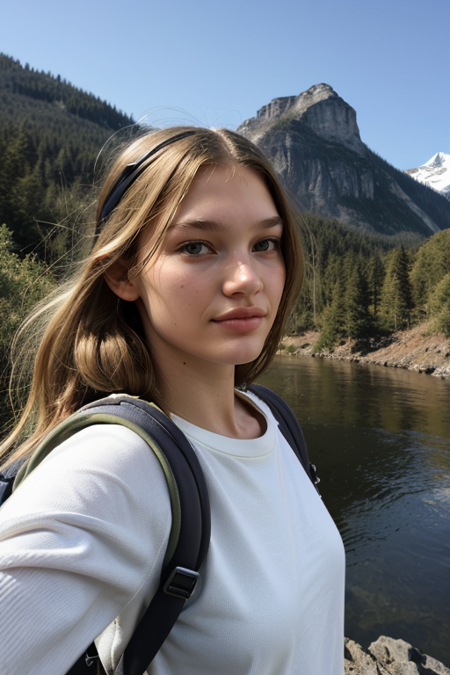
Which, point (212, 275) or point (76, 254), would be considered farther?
point (76, 254)

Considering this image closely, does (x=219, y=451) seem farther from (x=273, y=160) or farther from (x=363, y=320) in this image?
(x=363, y=320)

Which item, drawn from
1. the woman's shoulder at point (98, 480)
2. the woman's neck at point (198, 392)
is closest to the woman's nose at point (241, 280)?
the woman's neck at point (198, 392)

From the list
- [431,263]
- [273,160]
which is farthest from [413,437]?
[431,263]

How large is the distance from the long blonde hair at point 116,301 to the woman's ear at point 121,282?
0.08ft

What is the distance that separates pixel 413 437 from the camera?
16.2 metres

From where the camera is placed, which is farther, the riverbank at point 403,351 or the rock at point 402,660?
the riverbank at point 403,351

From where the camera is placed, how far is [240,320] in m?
1.02

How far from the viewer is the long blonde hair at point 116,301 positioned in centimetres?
105

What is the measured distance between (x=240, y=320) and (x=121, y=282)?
12.7 inches

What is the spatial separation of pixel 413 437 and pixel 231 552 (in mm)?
16916

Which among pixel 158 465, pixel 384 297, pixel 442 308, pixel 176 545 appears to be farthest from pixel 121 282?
pixel 384 297

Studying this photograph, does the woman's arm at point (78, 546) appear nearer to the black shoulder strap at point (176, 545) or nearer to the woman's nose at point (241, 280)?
the black shoulder strap at point (176, 545)

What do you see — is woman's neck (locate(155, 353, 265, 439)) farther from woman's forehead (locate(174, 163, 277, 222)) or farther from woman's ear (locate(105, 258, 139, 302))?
woman's forehead (locate(174, 163, 277, 222))

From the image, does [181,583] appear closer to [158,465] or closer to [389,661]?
[158,465]
